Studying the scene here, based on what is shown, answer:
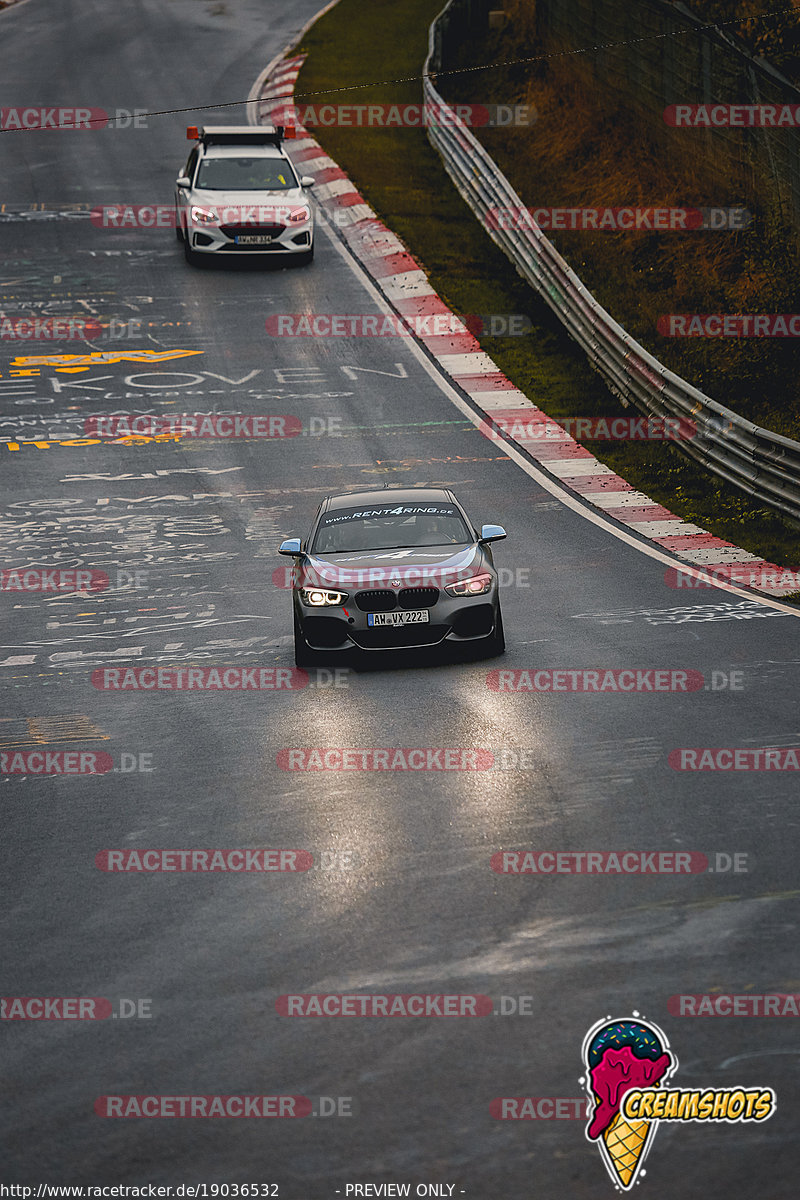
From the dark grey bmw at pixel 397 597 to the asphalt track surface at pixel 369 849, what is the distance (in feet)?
1.17

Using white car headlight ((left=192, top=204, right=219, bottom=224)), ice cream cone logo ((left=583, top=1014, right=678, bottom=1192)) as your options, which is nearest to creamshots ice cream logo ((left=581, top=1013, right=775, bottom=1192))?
ice cream cone logo ((left=583, top=1014, right=678, bottom=1192))

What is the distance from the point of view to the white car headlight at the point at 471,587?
13.5 m

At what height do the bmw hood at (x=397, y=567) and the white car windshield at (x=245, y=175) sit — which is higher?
the white car windshield at (x=245, y=175)

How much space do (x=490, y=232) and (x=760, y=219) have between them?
22.8 feet

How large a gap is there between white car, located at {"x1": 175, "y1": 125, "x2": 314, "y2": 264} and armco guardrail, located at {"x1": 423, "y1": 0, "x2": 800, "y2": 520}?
3.86 metres

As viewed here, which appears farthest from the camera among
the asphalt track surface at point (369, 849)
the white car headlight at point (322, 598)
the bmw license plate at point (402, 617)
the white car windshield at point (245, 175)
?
the white car windshield at point (245, 175)

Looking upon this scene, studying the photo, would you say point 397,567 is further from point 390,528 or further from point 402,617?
point 390,528

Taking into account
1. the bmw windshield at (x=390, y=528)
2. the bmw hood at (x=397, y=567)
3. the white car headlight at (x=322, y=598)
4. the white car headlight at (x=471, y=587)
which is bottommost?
the white car headlight at (x=322, y=598)

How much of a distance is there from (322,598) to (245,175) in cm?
1808

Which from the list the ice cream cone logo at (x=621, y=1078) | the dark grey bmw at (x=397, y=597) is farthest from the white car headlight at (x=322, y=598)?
the ice cream cone logo at (x=621, y=1078)

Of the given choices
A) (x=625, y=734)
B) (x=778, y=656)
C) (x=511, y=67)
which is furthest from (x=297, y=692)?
(x=511, y=67)

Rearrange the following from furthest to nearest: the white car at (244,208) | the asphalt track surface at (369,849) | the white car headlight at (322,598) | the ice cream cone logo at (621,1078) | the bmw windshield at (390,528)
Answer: the white car at (244,208) → the bmw windshield at (390,528) → the white car headlight at (322,598) → the asphalt track surface at (369,849) → the ice cream cone logo at (621,1078)

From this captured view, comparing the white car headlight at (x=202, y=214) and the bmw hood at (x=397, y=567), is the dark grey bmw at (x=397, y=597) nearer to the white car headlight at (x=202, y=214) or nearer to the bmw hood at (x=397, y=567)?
the bmw hood at (x=397, y=567)

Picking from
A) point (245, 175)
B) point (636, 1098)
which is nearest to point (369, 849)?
point (636, 1098)
